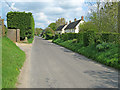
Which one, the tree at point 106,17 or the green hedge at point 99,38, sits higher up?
the tree at point 106,17

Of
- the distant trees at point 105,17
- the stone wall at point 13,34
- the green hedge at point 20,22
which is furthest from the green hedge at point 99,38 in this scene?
the green hedge at point 20,22

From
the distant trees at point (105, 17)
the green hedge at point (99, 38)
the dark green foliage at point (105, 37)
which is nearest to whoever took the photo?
the green hedge at point (99, 38)

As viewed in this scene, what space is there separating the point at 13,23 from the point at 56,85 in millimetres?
28867

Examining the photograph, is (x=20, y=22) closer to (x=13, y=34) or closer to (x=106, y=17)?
(x=13, y=34)

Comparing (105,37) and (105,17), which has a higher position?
(105,17)

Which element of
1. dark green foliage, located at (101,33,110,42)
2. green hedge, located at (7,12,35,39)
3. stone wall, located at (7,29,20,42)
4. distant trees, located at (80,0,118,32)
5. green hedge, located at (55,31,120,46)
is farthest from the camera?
green hedge, located at (7,12,35,39)

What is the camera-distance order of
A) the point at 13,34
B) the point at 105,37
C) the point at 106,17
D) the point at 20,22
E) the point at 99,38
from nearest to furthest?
the point at 105,37 → the point at 99,38 → the point at 106,17 → the point at 13,34 → the point at 20,22

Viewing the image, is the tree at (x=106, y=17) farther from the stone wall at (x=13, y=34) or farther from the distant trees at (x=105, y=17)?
the stone wall at (x=13, y=34)

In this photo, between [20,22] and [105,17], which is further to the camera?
Answer: [20,22]

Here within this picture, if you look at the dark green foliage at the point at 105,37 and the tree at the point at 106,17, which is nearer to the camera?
the dark green foliage at the point at 105,37

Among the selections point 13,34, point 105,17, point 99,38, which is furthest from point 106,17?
point 13,34

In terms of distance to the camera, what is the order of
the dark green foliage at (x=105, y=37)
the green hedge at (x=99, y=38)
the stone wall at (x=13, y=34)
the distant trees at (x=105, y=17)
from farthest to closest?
1. the stone wall at (x=13, y=34)
2. the distant trees at (x=105, y=17)
3. the dark green foliage at (x=105, y=37)
4. the green hedge at (x=99, y=38)

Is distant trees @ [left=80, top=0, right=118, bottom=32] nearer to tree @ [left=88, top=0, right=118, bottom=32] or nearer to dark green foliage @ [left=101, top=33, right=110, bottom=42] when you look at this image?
tree @ [left=88, top=0, right=118, bottom=32]

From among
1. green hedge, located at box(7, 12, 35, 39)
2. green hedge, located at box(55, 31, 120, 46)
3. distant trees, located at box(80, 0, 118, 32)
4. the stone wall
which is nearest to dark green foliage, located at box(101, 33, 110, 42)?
green hedge, located at box(55, 31, 120, 46)
